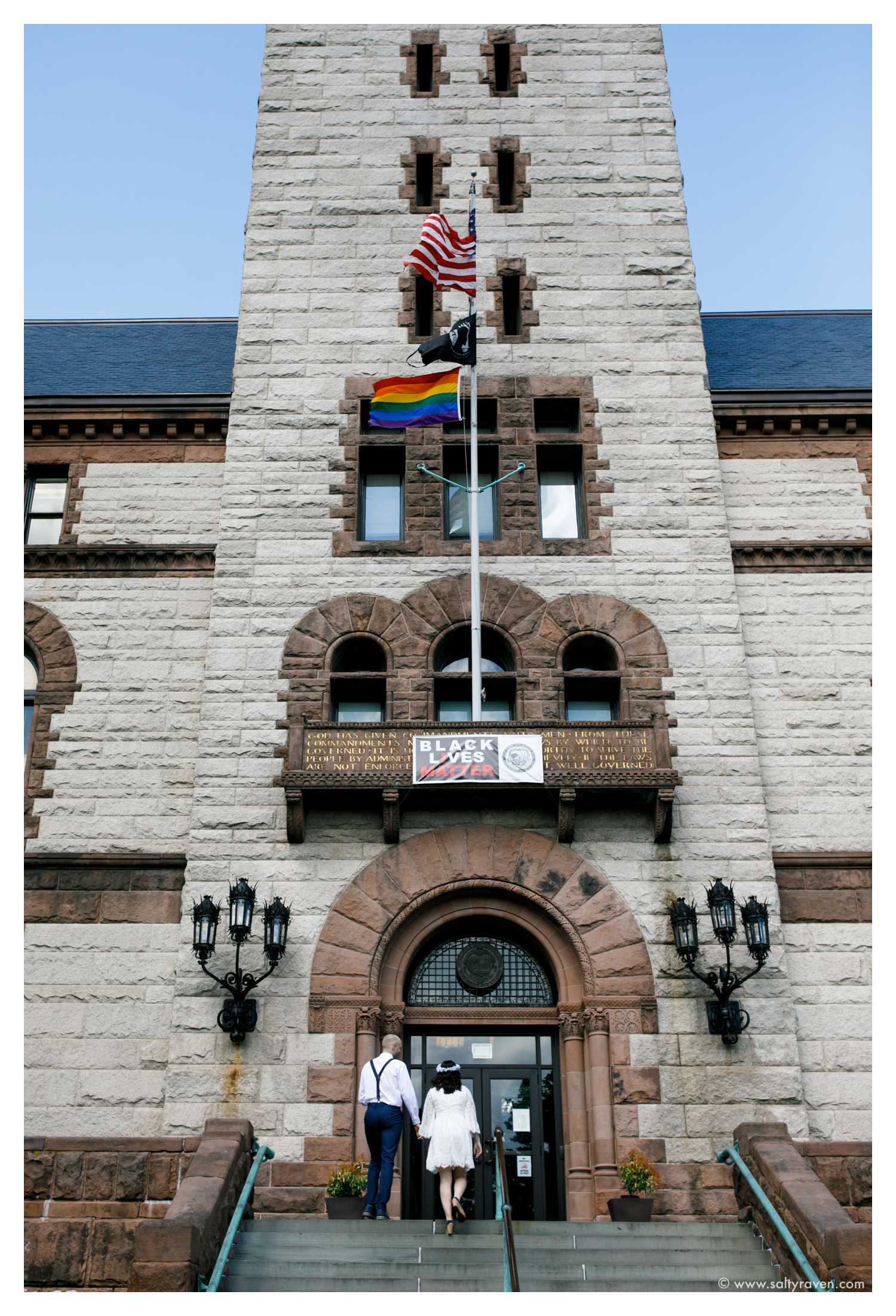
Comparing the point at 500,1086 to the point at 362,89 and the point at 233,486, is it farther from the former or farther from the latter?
the point at 362,89

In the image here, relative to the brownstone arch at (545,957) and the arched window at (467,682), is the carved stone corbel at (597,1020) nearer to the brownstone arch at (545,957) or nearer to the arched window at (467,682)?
→ the brownstone arch at (545,957)

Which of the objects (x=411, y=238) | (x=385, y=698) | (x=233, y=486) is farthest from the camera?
(x=411, y=238)

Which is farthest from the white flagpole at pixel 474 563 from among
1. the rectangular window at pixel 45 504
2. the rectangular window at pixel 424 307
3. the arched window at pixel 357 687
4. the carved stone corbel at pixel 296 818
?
the rectangular window at pixel 45 504

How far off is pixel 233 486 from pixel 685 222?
8.52m

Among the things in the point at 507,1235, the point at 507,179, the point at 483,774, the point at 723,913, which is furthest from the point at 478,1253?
the point at 507,179

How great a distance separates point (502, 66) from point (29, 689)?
43.8 ft

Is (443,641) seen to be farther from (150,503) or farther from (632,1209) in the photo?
(632,1209)

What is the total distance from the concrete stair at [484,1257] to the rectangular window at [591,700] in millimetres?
6775

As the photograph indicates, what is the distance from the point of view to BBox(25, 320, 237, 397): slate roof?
23.1m

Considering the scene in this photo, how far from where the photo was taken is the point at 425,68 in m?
22.8

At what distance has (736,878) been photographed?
16.5 meters

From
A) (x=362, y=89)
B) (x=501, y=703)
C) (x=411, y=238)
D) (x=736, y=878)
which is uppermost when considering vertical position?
(x=362, y=89)

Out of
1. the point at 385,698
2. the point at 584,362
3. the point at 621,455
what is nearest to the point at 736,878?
the point at 385,698

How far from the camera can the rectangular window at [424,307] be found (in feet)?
66.7
